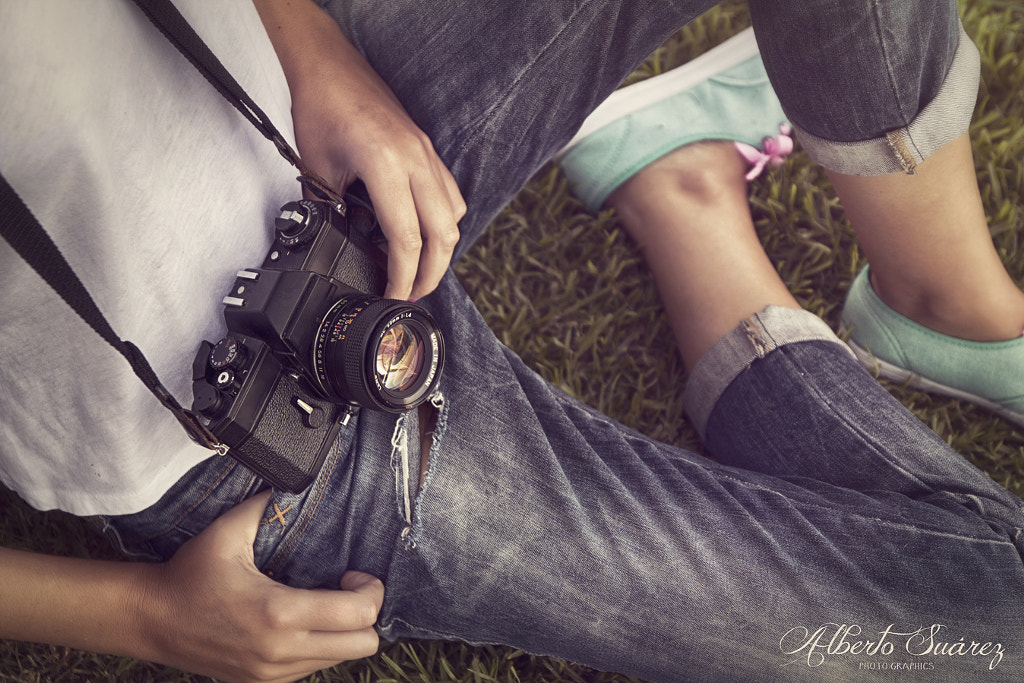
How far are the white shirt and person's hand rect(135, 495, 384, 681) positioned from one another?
0.12 meters

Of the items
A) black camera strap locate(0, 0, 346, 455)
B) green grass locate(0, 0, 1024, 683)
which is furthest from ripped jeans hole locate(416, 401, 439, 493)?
green grass locate(0, 0, 1024, 683)

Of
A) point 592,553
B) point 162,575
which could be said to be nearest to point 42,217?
point 162,575

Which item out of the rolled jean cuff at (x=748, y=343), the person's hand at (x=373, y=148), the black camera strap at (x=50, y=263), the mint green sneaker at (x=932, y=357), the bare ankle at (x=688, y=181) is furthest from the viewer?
the bare ankle at (x=688, y=181)

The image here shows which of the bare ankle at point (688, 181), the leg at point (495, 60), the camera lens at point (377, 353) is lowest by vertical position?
the bare ankle at point (688, 181)

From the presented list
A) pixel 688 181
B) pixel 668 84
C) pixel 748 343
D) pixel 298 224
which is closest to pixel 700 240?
pixel 688 181

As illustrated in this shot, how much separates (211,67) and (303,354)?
0.30 metres

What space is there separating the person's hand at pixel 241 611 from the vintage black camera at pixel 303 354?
0.13 m

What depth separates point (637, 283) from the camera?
145cm

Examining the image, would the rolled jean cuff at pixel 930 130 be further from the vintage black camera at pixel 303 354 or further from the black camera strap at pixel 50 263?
the black camera strap at pixel 50 263

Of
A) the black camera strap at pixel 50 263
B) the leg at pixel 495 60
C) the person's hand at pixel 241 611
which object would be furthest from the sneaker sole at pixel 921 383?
the black camera strap at pixel 50 263

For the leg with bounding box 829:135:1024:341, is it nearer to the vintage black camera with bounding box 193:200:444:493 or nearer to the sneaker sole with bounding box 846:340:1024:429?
the sneaker sole with bounding box 846:340:1024:429

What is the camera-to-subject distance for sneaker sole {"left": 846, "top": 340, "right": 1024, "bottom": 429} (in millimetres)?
1320

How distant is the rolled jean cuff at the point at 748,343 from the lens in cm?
114

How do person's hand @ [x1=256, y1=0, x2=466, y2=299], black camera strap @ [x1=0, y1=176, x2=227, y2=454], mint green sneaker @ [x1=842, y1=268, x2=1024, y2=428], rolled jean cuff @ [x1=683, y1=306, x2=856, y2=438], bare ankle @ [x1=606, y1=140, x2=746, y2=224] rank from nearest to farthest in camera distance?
black camera strap @ [x1=0, y1=176, x2=227, y2=454]
person's hand @ [x1=256, y1=0, x2=466, y2=299]
rolled jean cuff @ [x1=683, y1=306, x2=856, y2=438]
mint green sneaker @ [x1=842, y1=268, x2=1024, y2=428]
bare ankle @ [x1=606, y1=140, x2=746, y2=224]
